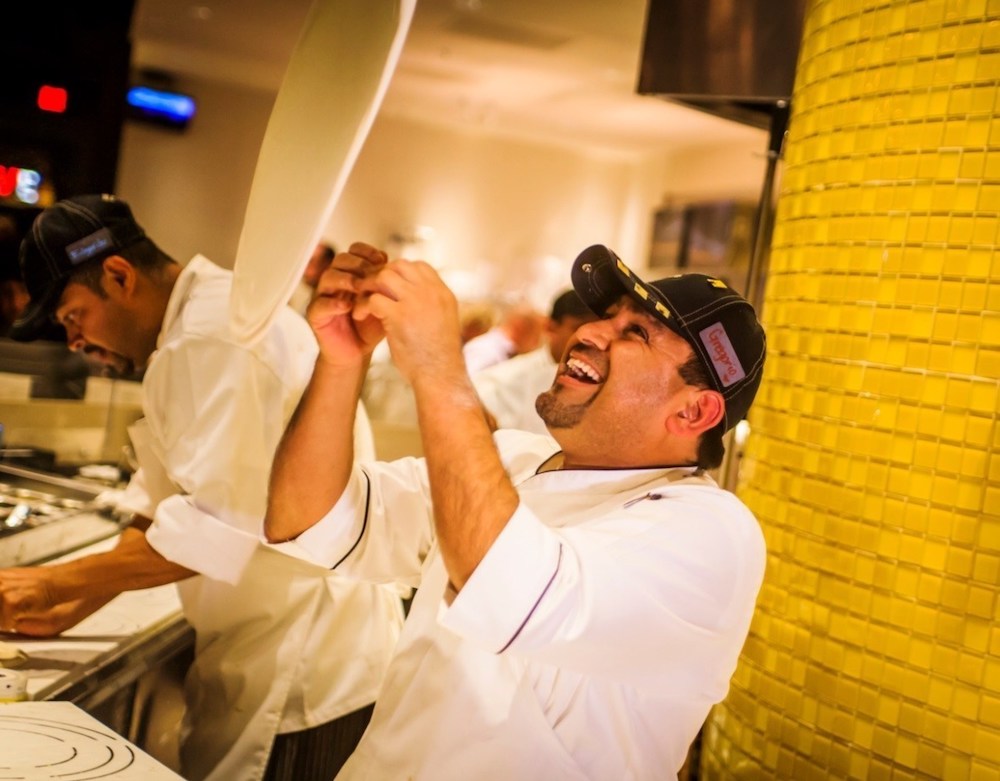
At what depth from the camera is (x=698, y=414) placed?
132cm

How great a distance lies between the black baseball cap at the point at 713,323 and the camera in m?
1.29

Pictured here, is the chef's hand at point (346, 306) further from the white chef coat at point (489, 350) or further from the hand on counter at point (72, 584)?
the white chef coat at point (489, 350)

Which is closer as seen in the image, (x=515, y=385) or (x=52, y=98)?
(x=52, y=98)

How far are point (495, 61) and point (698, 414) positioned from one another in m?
5.73

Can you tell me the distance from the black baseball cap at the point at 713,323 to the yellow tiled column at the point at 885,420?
325 millimetres

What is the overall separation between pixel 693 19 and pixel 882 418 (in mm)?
1368

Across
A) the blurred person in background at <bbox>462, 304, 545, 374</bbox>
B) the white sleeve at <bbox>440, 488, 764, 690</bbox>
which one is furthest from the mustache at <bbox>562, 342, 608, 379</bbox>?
the blurred person in background at <bbox>462, 304, 545, 374</bbox>

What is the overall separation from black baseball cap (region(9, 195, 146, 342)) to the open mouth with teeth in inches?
38.7

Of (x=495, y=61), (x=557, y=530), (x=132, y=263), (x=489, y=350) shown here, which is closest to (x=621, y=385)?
(x=557, y=530)

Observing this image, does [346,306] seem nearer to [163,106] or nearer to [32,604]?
[32,604]

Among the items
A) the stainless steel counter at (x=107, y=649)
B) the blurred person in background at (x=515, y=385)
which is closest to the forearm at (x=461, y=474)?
the stainless steel counter at (x=107, y=649)

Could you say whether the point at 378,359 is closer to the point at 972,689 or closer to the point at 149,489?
the point at 149,489

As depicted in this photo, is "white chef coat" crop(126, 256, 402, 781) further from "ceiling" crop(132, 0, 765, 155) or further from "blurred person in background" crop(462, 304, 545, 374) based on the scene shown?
"blurred person in background" crop(462, 304, 545, 374)

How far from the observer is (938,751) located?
4.81ft
